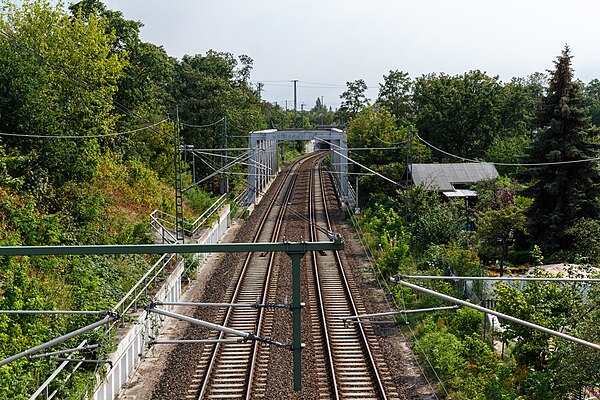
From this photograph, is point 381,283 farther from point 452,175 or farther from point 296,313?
point 452,175

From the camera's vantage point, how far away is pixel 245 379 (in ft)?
41.9

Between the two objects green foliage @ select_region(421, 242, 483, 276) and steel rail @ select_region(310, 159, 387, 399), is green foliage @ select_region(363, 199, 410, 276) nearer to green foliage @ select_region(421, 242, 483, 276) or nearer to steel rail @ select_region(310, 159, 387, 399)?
green foliage @ select_region(421, 242, 483, 276)

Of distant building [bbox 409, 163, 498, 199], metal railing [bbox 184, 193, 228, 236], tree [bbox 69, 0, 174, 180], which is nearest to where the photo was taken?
metal railing [bbox 184, 193, 228, 236]

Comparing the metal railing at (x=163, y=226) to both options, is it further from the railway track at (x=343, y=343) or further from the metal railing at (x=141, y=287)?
the railway track at (x=343, y=343)

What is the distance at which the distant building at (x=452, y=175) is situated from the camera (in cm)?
3453

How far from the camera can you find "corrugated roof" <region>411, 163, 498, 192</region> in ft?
114

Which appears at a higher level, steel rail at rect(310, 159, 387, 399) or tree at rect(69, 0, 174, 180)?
tree at rect(69, 0, 174, 180)

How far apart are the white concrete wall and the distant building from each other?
19132 millimetres

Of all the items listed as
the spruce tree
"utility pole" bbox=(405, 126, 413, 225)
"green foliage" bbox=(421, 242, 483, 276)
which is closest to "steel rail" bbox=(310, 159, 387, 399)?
"green foliage" bbox=(421, 242, 483, 276)

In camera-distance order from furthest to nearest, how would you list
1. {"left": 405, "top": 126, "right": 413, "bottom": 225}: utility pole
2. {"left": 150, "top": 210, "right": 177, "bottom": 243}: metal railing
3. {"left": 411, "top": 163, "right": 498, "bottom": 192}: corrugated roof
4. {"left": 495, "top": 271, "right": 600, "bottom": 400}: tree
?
{"left": 411, "top": 163, "right": 498, "bottom": 192}: corrugated roof → {"left": 405, "top": 126, "right": 413, "bottom": 225}: utility pole → {"left": 150, "top": 210, "right": 177, "bottom": 243}: metal railing → {"left": 495, "top": 271, "right": 600, "bottom": 400}: tree

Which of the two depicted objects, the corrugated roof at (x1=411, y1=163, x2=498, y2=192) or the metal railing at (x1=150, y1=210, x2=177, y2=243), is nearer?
the metal railing at (x1=150, y1=210, x2=177, y2=243)

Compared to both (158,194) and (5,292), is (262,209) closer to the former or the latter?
(158,194)

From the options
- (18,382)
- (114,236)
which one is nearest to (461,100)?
(114,236)

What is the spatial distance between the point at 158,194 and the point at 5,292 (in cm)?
1655
